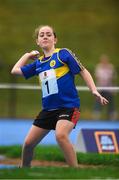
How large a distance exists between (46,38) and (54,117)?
40.5 inches

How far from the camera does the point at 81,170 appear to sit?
968 cm

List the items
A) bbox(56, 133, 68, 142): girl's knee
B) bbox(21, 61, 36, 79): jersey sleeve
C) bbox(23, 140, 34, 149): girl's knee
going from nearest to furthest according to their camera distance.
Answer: bbox(56, 133, 68, 142): girl's knee, bbox(23, 140, 34, 149): girl's knee, bbox(21, 61, 36, 79): jersey sleeve

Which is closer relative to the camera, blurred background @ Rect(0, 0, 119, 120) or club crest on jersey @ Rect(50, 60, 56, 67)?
club crest on jersey @ Rect(50, 60, 56, 67)

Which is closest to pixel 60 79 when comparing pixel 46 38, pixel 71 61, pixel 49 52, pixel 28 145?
pixel 71 61

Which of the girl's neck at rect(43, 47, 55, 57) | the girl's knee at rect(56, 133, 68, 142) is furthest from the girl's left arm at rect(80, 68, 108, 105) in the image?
the girl's knee at rect(56, 133, 68, 142)

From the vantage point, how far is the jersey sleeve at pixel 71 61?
10.1 meters

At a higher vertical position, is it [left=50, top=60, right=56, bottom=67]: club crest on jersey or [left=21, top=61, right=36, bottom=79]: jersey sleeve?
[left=21, top=61, right=36, bottom=79]: jersey sleeve

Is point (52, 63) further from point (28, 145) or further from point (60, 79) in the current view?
point (28, 145)

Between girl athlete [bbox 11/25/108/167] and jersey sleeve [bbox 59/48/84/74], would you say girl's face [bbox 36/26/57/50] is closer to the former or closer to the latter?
girl athlete [bbox 11/25/108/167]

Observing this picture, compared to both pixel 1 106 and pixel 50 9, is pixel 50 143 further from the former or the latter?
pixel 50 9

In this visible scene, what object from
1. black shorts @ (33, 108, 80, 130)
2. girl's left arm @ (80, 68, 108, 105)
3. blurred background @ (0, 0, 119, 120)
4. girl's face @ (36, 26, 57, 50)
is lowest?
black shorts @ (33, 108, 80, 130)

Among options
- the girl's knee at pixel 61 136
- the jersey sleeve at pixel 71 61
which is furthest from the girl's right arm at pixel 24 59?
the girl's knee at pixel 61 136

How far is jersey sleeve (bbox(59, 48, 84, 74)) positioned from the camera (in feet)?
33.1

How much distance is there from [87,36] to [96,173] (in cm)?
2569
